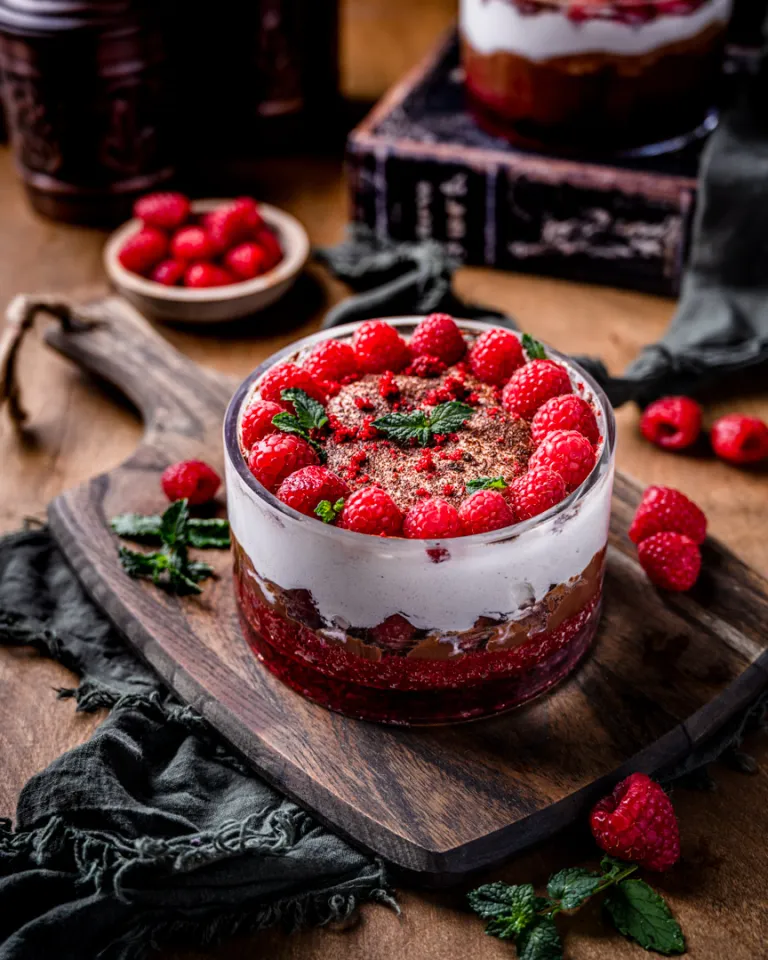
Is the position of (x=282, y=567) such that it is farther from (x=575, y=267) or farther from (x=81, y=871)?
(x=575, y=267)

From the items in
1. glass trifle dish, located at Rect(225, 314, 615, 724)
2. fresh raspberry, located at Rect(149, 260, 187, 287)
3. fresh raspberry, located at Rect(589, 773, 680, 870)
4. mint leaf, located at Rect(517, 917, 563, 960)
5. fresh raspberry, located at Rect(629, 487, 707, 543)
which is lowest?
mint leaf, located at Rect(517, 917, 563, 960)

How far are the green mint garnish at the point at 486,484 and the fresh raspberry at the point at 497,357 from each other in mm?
247

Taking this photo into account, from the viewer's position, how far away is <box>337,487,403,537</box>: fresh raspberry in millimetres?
1258

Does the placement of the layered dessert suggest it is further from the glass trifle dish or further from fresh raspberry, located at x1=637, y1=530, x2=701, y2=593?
fresh raspberry, located at x1=637, y1=530, x2=701, y2=593

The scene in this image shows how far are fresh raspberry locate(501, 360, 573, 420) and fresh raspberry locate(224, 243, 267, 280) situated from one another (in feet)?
3.05

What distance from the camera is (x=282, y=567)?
4.35ft

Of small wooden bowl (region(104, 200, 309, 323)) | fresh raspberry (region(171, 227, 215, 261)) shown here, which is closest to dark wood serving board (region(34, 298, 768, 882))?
small wooden bowl (region(104, 200, 309, 323))

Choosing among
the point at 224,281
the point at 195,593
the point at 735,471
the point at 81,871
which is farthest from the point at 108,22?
the point at 81,871

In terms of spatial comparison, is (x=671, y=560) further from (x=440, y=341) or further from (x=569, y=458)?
(x=440, y=341)

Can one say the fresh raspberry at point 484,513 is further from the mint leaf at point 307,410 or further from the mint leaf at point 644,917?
the mint leaf at point 644,917

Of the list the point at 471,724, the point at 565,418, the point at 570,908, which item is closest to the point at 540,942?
the point at 570,908

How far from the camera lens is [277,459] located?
4.43 feet

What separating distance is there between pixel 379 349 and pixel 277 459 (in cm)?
28

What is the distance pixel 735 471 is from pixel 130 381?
1.06m
